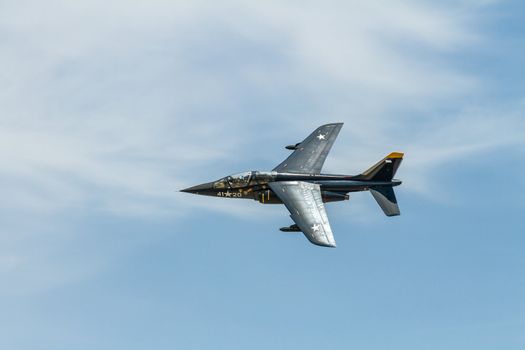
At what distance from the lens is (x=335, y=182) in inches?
3681

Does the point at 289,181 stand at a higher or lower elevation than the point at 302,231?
higher

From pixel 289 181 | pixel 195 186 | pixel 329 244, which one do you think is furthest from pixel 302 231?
pixel 195 186

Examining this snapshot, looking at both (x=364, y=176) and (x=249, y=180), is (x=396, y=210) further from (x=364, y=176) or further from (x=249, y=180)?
(x=249, y=180)

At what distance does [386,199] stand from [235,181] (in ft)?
51.7

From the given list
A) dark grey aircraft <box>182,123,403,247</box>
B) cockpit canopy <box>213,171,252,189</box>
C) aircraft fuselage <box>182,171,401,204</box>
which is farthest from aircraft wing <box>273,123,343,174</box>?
cockpit canopy <box>213,171,252,189</box>

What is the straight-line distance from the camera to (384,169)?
9412 centimetres

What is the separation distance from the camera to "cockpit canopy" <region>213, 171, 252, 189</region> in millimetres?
93625

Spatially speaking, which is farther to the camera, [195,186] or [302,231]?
[195,186]

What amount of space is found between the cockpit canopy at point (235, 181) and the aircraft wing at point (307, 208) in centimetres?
272

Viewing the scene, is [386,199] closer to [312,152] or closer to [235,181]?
[312,152]

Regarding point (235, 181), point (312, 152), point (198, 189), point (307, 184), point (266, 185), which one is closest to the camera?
point (307, 184)

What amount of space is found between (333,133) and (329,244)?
78.5ft

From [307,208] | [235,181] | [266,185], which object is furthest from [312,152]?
[307,208]

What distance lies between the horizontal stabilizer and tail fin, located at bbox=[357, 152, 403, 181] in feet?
3.58
